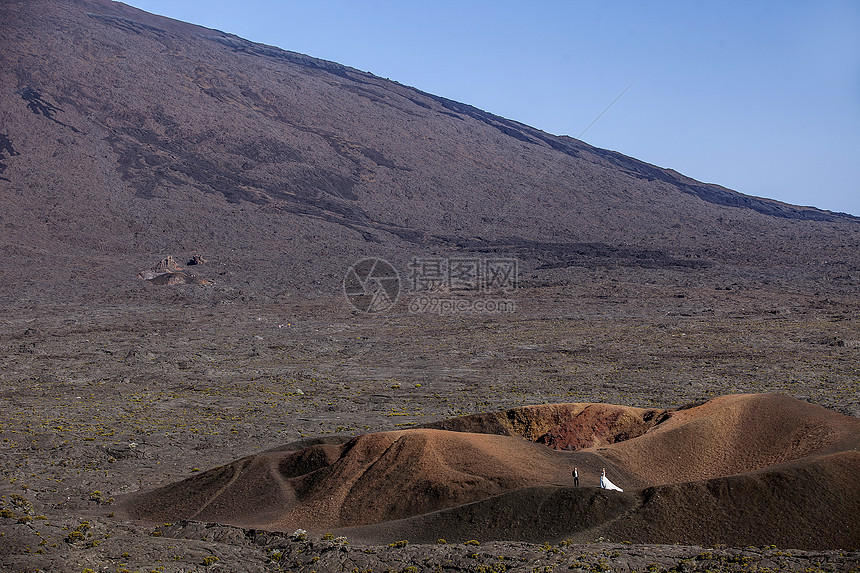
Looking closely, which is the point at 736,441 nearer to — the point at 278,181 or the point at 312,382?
the point at 312,382

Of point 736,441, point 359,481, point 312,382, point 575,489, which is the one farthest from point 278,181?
point 575,489

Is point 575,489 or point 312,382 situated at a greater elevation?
point 575,489

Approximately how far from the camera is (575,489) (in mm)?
8852

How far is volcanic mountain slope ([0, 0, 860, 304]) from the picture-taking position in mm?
52031

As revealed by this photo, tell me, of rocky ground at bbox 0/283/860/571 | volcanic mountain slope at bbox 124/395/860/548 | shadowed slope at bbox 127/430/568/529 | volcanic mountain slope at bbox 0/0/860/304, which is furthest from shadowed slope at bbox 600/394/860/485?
volcanic mountain slope at bbox 0/0/860/304

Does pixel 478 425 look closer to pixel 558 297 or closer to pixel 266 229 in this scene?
pixel 558 297

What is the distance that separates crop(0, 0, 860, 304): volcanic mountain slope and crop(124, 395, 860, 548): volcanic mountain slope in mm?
33583

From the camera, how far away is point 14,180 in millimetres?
54125

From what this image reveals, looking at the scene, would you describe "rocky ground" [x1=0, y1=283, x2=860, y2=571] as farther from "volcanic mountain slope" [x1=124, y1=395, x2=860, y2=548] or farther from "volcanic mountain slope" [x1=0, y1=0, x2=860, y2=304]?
"volcanic mountain slope" [x1=0, y1=0, x2=860, y2=304]

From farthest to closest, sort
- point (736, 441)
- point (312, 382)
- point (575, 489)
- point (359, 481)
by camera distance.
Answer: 1. point (312, 382)
2. point (736, 441)
3. point (359, 481)
4. point (575, 489)

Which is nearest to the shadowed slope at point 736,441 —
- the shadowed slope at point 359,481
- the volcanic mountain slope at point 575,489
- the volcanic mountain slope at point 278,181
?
the volcanic mountain slope at point 575,489

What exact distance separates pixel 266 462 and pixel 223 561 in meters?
3.23

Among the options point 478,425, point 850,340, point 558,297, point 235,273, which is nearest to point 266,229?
point 235,273

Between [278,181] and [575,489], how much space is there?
58.5 m
